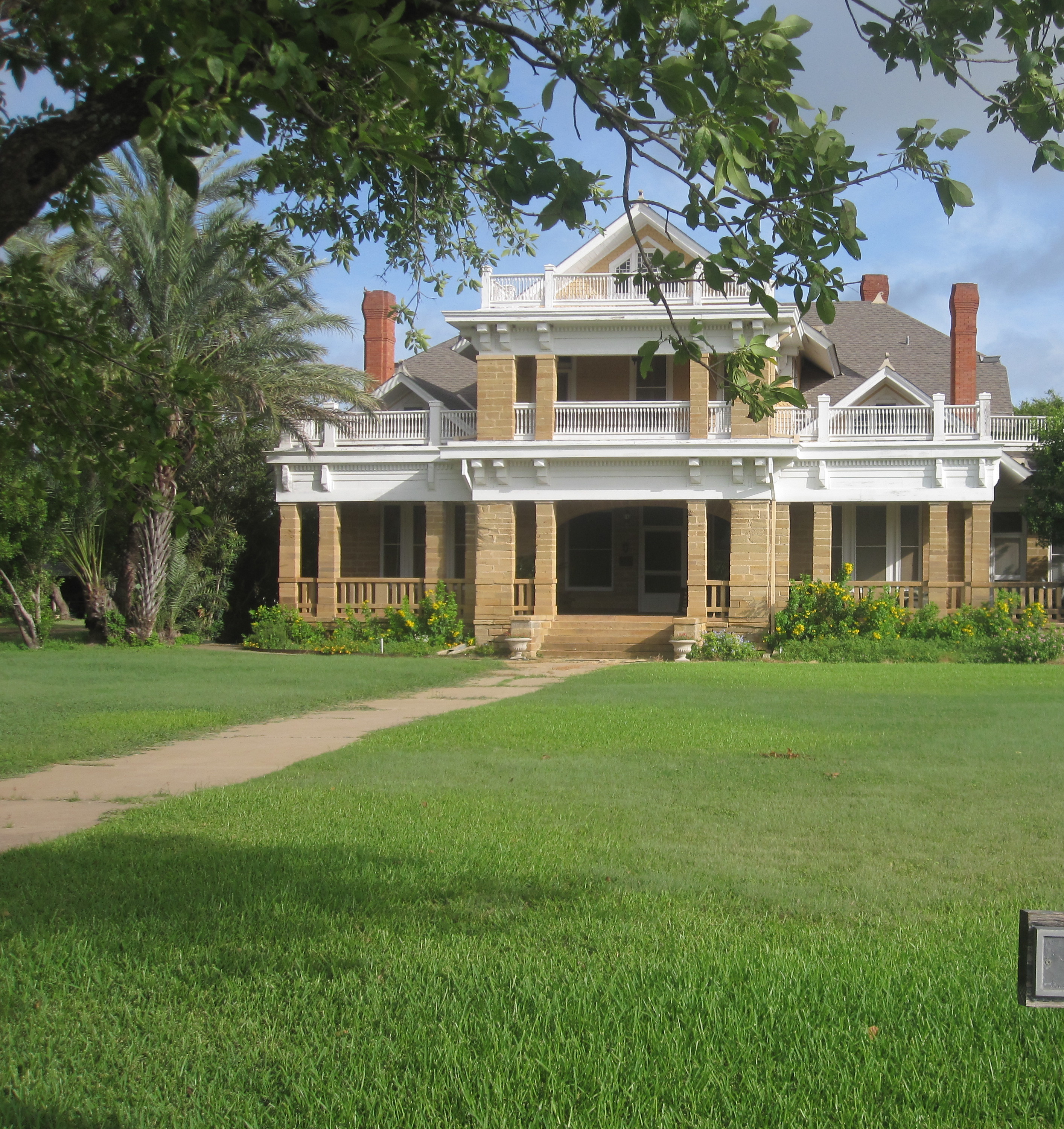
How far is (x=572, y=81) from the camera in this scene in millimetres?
4910

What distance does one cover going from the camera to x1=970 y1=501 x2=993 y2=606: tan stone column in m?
26.9

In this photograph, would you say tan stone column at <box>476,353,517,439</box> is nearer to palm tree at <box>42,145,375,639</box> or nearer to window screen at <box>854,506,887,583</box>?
palm tree at <box>42,145,375,639</box>

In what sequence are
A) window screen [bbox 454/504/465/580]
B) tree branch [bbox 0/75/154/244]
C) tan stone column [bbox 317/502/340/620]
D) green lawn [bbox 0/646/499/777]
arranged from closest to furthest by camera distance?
1. tree branch [bbox 0/75/154/244]
2. green lawn [bbox 0/646/499/777]
3. tan stone column [bbox 317/502/340/620]
4. window screen [bbox 454/504/465/580]

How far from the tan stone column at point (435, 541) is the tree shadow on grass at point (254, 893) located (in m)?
21.2

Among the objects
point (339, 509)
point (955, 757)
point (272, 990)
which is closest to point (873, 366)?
point (339, 509)

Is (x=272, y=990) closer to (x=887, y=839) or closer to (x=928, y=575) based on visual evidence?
(x=887, y=839)

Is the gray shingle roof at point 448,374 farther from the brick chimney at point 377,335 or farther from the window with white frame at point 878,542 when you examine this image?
the window with white frame at point 878,542

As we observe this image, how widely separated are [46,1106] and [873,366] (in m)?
31.7

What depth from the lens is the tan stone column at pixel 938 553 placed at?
27.2 metres

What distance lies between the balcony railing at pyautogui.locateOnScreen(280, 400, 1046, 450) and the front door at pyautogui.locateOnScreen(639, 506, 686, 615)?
416 cm

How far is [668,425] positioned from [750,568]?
12.0 ft

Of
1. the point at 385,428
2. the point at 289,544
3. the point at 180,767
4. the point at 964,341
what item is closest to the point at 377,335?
the point at 385,428

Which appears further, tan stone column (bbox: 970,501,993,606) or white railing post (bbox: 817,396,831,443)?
white railing post (bbox: 817,396,831,443)

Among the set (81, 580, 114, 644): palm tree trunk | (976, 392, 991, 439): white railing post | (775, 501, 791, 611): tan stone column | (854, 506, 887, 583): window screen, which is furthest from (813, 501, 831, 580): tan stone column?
(81, 580, 114, 644): palm tree trunk
